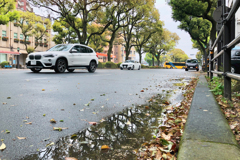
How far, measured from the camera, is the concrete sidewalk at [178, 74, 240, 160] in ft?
4.63

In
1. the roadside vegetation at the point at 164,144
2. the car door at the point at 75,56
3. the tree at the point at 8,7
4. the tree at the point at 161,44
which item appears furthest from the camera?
the tree at the point at 161,44

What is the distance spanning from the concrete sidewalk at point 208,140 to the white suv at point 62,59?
1004 cm

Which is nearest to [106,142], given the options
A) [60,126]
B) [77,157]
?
[77,157]

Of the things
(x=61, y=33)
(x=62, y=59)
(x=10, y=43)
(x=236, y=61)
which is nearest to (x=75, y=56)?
(x=62, y=59)

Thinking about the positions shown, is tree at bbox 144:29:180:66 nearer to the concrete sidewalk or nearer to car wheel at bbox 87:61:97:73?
car wheel at bbox 87:61:97:73

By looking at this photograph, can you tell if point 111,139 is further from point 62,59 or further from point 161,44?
point 161,44

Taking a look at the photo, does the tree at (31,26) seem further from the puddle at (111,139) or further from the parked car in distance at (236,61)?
the puddle at (111,139)

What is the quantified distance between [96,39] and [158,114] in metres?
52.6

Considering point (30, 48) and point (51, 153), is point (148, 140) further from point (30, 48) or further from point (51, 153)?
point (30, 48)

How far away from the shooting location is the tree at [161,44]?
189 feet

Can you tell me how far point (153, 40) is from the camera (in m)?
57.1

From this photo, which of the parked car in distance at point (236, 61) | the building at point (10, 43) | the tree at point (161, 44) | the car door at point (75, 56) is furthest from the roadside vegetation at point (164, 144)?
the tree at point (161, 44)

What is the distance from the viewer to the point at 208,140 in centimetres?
168

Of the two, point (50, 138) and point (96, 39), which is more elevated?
point (96, 39)
